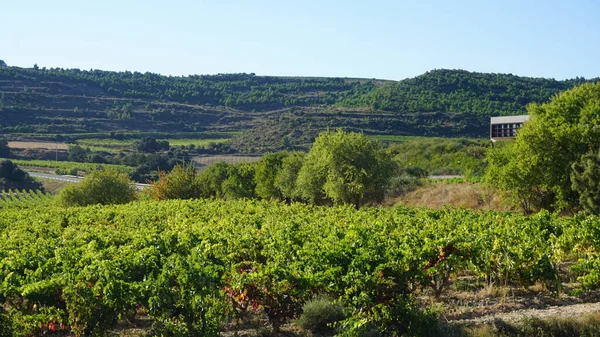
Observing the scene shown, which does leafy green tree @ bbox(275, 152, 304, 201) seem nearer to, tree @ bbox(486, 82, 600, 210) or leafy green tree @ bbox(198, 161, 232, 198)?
leafy green tree @ bbox(198, 161, 232, 198)

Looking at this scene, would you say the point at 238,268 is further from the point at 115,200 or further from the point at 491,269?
the point at 115,200

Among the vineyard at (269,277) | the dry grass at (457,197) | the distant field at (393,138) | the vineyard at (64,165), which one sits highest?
the vineyard at (269,277)

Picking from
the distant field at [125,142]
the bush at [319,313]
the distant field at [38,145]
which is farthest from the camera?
the distant field at [125,142]

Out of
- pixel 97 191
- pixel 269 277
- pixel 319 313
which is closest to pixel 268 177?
pixel 97 191

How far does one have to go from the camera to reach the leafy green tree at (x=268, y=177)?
51000 mm

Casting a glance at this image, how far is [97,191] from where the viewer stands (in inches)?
2042

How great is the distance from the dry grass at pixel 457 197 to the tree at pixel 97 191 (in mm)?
23836

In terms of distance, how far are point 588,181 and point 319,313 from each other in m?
22.4

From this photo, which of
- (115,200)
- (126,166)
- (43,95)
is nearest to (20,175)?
(126,166)

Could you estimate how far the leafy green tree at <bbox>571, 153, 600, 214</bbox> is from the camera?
2872 cm

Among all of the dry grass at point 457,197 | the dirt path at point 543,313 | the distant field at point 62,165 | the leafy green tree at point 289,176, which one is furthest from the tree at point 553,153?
the distant field at point 62,165

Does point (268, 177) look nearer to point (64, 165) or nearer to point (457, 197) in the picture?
point (457, 197)

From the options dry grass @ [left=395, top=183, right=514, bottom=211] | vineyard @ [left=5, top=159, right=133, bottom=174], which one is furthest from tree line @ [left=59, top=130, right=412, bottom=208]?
vineyard @ [left=5, top=159, right=133, bottom=174]

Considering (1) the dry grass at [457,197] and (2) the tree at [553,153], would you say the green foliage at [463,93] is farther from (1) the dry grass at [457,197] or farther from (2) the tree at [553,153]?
(2) the tree at [553,153]
